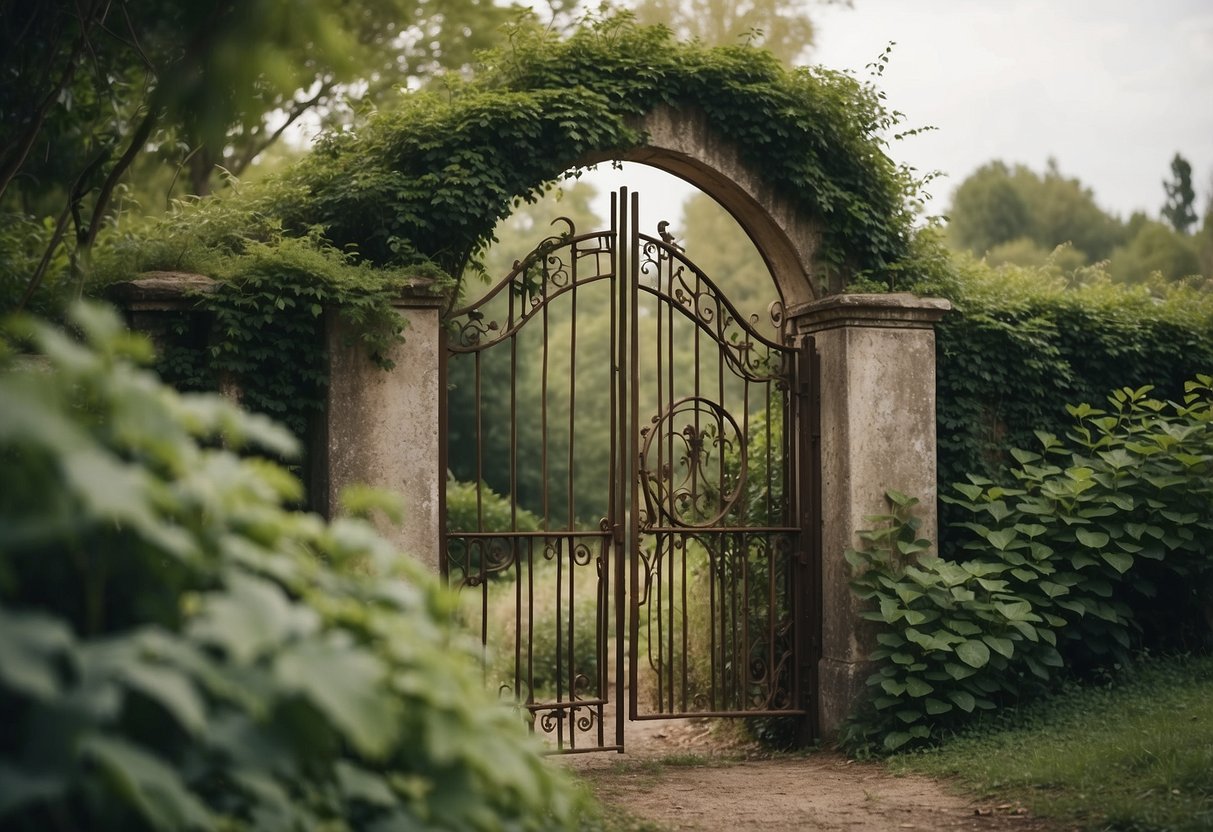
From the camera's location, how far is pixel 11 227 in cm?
871

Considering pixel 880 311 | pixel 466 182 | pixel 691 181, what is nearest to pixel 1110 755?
pixel 880 311

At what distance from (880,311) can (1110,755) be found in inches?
112

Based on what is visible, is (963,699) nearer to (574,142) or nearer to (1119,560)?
(1119,560)

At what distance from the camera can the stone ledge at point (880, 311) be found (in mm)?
6941

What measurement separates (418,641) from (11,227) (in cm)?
781

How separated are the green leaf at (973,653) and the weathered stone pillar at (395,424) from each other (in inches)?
115

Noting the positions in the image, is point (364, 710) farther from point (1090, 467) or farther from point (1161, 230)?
point (1161, 230)

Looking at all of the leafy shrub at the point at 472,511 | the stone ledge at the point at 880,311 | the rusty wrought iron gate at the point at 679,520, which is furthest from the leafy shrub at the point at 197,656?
the leafy shrub at the point at 472,511

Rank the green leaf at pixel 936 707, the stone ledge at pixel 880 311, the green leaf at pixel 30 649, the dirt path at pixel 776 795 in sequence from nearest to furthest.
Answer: the green leaf at pixel 30 649
the dirt path at pixel 776 795
the green leaf at pixel 936 707
the stone ledge at pixel 880 311

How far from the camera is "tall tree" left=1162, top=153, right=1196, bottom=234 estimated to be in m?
34.9

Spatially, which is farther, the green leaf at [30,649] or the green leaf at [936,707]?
the green leaf at [936,707]

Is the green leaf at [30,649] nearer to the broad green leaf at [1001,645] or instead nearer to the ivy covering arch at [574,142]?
the ivy covering arch at [574,142]

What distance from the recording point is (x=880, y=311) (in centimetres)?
698

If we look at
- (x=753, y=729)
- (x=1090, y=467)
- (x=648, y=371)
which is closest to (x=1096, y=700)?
(x=1090, y=467)
